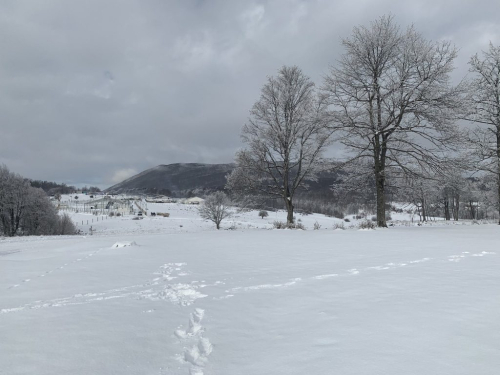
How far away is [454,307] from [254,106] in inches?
580

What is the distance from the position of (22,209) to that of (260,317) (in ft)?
151

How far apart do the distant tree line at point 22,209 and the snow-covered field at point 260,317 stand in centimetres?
3913

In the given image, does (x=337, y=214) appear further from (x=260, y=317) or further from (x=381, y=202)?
(x=260, y=317)

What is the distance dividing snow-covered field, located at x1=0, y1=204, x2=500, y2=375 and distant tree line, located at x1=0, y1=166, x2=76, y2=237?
39.1 metres

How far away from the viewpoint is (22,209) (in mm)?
38188

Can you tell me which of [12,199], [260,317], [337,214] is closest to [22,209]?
[12,199]

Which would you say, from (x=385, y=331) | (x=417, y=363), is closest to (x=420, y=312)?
(x=385, y=331)

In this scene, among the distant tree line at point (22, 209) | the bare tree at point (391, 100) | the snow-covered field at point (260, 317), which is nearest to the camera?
the snow-covered field at point (260, 317)

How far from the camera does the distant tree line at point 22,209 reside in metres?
36.0

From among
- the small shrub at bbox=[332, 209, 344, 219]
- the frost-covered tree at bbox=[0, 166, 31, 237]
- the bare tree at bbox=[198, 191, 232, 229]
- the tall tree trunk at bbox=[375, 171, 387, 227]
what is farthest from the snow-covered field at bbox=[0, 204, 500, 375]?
the small shrub at bbox=[332, 209, 344, 219]

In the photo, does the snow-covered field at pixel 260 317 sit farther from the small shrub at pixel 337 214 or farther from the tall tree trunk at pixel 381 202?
the small shrub at pixel 337 214

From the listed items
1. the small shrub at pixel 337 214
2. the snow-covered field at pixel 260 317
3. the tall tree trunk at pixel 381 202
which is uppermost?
the tall tree trunk at pixel 381 202

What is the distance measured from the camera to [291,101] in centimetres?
1638

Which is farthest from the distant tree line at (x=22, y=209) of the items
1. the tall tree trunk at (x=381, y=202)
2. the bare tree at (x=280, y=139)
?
the tall tree trunk at (x=381, y=202)
